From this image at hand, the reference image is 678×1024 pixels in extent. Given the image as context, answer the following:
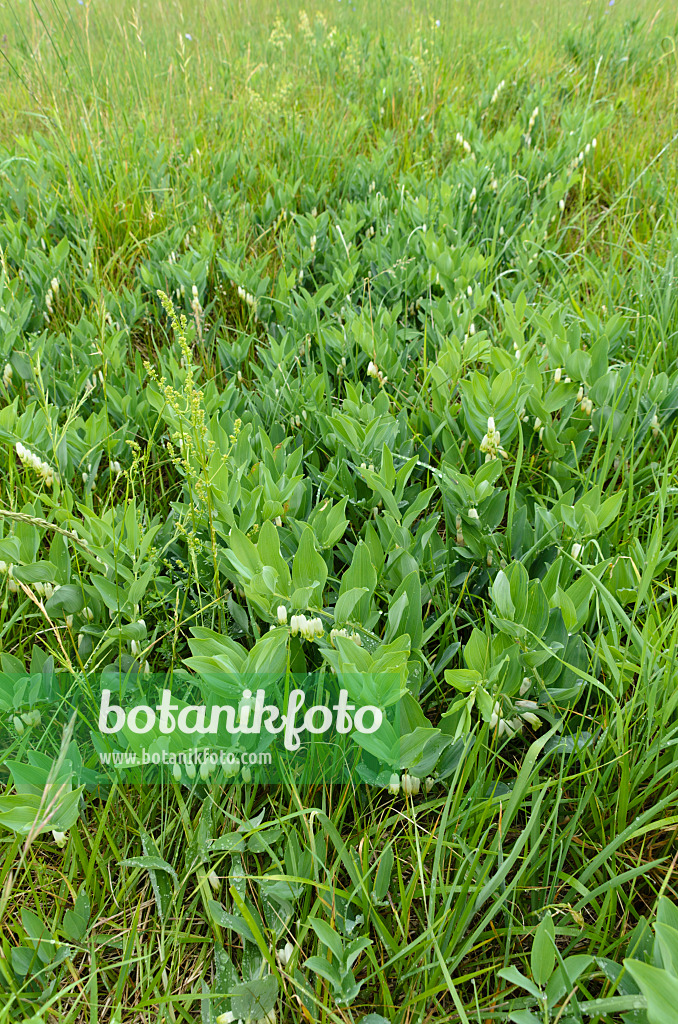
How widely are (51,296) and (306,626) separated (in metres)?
1.91

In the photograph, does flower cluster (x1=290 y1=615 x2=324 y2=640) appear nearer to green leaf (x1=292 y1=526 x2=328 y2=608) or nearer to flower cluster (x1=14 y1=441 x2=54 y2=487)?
green leaf (x1=292 y1=526 x2=328 y2=608)

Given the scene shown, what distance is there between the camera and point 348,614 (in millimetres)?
1257

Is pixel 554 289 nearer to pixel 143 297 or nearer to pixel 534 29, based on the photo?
pixel 143 297

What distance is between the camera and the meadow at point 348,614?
105 cm

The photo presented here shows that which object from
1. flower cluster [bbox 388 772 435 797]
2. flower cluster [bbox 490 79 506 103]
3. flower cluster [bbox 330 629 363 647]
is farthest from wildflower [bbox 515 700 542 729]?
flower cluster [bbox 490 79 506 103]

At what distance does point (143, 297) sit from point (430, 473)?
157cm

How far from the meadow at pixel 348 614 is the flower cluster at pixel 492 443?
1cm

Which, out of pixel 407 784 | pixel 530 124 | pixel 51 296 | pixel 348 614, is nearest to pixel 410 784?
pixel 407 784

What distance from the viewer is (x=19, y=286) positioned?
2.52 metres

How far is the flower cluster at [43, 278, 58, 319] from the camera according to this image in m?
2.49

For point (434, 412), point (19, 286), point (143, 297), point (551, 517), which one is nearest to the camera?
point (551, 517)

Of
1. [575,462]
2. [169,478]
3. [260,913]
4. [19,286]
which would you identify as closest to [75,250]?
[19,286]

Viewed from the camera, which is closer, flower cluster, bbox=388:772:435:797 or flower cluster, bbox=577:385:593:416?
flower cluster, bbox=388:772:435:797

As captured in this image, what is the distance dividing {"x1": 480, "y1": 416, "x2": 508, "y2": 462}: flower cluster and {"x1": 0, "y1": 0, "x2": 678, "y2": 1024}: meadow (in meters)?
0.01
